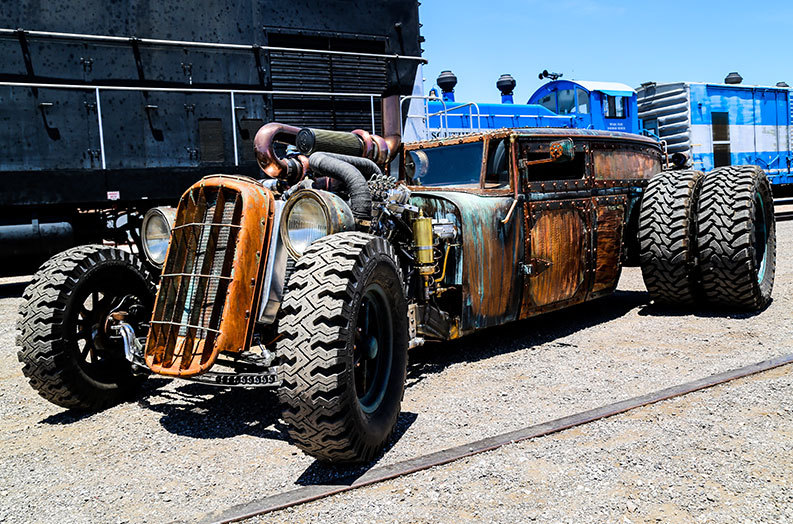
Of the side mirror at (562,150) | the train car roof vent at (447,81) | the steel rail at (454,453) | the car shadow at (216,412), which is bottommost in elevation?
the steel rail at (454,453)

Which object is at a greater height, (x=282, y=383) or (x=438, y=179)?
(x=438, y=179)

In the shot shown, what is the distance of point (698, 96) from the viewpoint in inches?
666

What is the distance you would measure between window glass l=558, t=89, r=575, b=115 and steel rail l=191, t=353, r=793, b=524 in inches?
470

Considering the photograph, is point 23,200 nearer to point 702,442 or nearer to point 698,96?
point 702,442

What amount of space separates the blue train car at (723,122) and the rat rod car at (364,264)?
37.1 ft

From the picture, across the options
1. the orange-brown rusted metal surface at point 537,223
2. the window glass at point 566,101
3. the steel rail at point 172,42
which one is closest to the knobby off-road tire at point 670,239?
the orange-brown rusted metal surface at point 537,223

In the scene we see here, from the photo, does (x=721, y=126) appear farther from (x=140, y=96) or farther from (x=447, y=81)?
(x=140, y=96)

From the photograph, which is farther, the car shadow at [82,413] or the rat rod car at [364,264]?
the car shadow at [82,413]

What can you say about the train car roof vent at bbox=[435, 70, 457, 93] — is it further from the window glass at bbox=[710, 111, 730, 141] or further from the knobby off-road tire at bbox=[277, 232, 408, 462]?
the knobby off-road tire at bbox=[277, 232, 408, 462]

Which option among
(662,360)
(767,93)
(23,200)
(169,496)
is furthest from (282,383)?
(767,93)

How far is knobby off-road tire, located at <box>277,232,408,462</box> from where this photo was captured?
2.84 m

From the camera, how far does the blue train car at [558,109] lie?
1381 cm

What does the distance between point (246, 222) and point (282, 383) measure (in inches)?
37.1

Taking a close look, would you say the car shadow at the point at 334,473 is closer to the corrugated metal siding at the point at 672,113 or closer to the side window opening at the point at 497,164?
the side window opening at the point at 497,164
